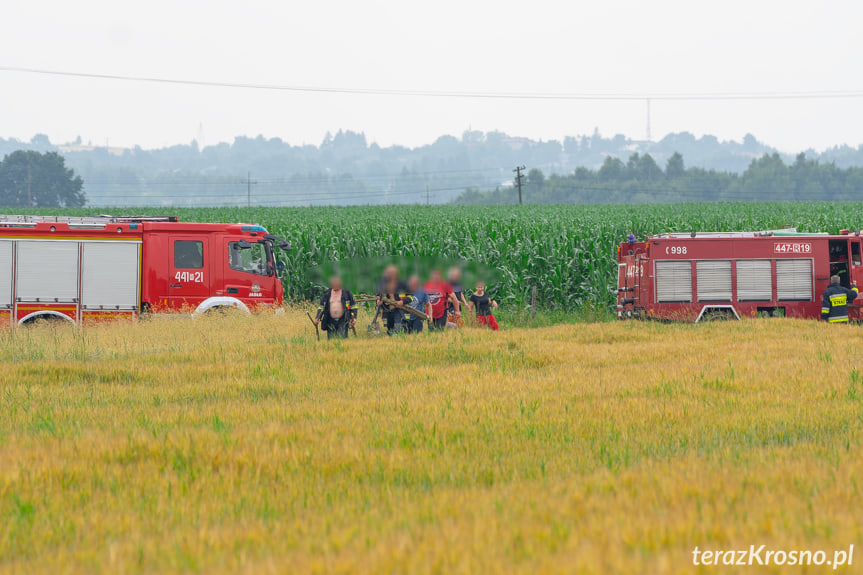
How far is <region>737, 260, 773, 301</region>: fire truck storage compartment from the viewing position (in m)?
19.8

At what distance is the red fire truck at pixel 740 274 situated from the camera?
19.8 meters

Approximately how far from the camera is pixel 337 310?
15.9m

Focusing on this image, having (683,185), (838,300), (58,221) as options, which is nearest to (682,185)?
(683,185)

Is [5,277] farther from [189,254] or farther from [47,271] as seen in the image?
[189,254]

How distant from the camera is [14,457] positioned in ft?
22.7

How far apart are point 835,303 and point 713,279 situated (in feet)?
8.77

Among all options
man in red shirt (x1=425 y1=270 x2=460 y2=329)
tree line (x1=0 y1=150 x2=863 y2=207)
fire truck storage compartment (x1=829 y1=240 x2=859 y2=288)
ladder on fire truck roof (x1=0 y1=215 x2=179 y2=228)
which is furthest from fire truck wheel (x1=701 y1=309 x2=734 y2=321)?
tree line (x1=0 y1=150 x2=863 y2=207)

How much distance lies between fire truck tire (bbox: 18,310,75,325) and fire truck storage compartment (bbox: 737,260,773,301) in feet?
50.2

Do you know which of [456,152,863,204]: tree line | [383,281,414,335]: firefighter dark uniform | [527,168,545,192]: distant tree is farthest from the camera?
[527,168,545,192]: distant tree

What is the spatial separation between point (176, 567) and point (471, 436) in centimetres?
388

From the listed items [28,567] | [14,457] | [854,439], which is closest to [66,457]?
[14,457]

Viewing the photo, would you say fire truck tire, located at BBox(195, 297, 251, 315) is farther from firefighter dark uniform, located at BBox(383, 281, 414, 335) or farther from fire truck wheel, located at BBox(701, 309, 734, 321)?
fire truck wheel, located at BBox(701, 309, 734, 321)

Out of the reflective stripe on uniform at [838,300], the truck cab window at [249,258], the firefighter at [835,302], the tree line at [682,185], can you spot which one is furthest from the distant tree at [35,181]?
the reflective stripe on uniform at [838,300]

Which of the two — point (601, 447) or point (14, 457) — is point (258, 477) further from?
point (601, 447)
